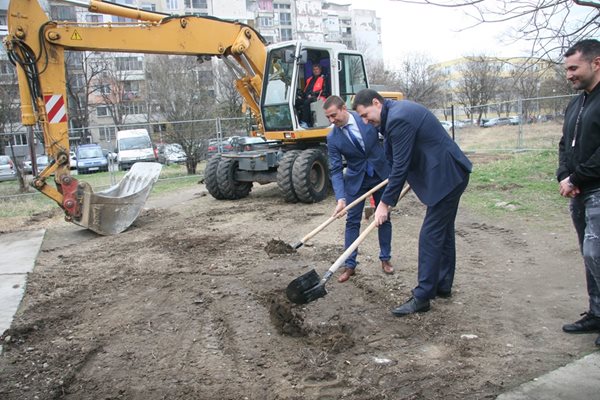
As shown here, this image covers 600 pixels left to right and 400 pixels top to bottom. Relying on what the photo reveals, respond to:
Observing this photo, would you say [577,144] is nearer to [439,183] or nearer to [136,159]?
[439,183]

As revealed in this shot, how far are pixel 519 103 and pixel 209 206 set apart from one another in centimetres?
1271

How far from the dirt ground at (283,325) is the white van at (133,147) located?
14914 millimetres

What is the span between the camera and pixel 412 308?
14.0 feet

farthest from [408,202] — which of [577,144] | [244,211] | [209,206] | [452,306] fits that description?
[577,144]

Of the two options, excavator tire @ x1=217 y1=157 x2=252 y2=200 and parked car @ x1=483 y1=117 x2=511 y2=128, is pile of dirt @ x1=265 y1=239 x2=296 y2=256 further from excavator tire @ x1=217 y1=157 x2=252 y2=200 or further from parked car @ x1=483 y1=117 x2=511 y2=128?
parked car @ x1=483 y1=117 x2=511 y2=128

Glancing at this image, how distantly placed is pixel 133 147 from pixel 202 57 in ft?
42.0

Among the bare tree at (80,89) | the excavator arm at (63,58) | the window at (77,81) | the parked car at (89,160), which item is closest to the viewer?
the excavator arm at (63,58)

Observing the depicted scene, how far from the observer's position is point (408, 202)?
32.3ft

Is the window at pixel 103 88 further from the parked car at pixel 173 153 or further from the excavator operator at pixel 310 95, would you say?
the excavator operator at pixel 310 95

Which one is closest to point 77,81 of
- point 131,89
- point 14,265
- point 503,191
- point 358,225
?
point 131,89

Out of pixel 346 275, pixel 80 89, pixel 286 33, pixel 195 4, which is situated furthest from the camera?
pixel 286 33

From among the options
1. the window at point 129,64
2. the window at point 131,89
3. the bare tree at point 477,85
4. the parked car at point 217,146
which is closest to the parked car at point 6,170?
the parked car at point 217,146

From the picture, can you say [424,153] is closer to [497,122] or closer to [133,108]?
[497,122]

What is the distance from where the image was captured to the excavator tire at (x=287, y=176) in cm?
982
